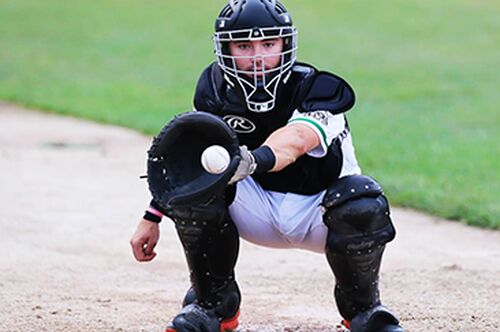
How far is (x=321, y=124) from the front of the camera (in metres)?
4.02

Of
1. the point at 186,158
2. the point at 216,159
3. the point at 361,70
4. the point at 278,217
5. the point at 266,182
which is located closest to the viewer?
the point at 216,159

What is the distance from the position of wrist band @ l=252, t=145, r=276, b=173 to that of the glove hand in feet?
0.09

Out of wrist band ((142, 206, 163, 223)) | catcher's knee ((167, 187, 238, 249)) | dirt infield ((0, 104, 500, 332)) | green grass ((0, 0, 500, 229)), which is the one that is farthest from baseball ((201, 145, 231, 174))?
green grass ((0, 0, 500, 229))

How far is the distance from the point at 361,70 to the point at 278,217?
49.8 ft

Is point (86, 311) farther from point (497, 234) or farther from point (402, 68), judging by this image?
point (402, 68)

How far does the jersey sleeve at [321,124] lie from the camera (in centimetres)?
401

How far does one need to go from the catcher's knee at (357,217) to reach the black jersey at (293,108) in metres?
0.27

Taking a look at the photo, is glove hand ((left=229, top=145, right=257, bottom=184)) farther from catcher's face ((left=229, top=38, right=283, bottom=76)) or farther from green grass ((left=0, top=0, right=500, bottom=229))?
green grass ((left=0, top=0, right=500, bottom=229))

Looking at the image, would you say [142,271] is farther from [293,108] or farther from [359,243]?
[359,243]

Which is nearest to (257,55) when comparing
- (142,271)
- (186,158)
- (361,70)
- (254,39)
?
(254,39)

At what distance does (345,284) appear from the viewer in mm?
4082

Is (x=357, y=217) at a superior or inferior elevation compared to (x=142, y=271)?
superior

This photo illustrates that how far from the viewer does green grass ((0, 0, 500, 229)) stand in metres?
9.91

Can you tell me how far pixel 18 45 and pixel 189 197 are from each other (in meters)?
19.6
